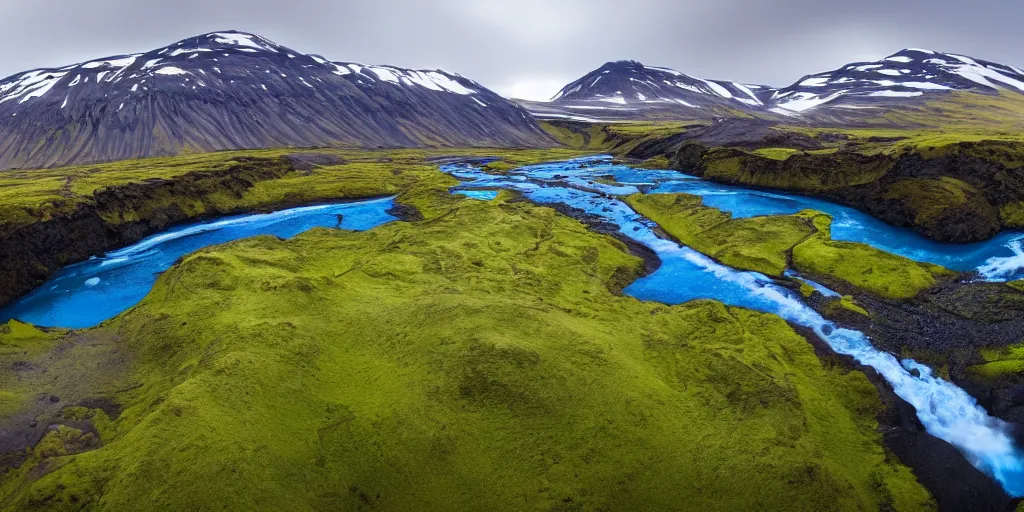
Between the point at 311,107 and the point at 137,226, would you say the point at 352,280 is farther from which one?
the point at 311,107

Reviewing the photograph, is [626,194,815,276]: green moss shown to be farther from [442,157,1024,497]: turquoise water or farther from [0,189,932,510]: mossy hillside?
[0,189,932,510]: mossy hillside

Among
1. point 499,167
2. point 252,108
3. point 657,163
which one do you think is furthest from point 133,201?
point 252,108

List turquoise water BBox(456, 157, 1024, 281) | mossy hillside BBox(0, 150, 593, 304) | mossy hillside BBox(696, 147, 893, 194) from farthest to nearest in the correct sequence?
mossy hillside BBox(696, 147, 893, 194), mossy hillside BBox(0, 150, 593, 304), turquoise water BBox(456, 157, 1024, 281)

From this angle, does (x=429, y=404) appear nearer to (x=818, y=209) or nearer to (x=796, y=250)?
(x=796, y=250)

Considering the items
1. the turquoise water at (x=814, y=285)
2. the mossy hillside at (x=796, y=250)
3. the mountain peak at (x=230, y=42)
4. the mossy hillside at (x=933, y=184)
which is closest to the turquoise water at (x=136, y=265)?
the turquoise water at (x=814, y=285)

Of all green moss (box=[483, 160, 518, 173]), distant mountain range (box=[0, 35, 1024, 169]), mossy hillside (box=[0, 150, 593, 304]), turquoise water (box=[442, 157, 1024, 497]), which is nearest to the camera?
turquoise water (box=[442, 157, 1024, 497])

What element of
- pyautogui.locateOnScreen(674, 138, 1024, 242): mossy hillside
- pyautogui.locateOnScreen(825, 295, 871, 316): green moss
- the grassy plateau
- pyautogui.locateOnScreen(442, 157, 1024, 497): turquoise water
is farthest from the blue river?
the grassy plateau
